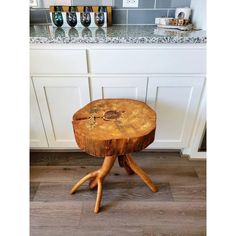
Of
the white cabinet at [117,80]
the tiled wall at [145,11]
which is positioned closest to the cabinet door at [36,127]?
the white cabinet at [117,80]

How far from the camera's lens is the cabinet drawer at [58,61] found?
108 centimetres

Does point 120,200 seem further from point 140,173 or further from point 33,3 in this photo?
point 33,3

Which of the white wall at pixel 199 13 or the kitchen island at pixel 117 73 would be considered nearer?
the kitchen island at pixel 117 73

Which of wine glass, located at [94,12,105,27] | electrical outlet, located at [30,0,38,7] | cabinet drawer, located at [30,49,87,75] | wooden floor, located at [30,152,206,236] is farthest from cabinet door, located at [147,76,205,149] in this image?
electrical outlet, located at [30,0,38,7]

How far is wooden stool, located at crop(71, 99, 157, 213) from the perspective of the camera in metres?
0.87

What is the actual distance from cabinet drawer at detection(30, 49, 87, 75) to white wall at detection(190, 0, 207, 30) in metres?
0.76

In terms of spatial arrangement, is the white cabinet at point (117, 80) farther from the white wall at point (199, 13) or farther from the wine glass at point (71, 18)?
the wine glass at point (71, 18)

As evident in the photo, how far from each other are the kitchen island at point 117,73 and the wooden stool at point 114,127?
159 millimetres

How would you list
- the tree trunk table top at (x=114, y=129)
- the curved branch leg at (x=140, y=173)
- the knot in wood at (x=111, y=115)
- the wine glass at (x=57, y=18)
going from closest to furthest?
the tree trunk table top at (x=114, y=129)
the knot in wood at (x=111, y=115)
the curved branch leg at (x=140, y=173)
the wine glass at (x=57, y=18)

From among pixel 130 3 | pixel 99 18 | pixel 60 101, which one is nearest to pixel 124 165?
pixel 60 101

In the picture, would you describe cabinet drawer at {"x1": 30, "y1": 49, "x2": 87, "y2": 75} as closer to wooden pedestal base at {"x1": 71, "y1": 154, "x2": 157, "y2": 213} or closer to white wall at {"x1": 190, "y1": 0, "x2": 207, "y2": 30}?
wooden pedestal base at {"x1": 71, "y1": 154, "x2": 157, "y2": 213}

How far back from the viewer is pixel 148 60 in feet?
3.63
